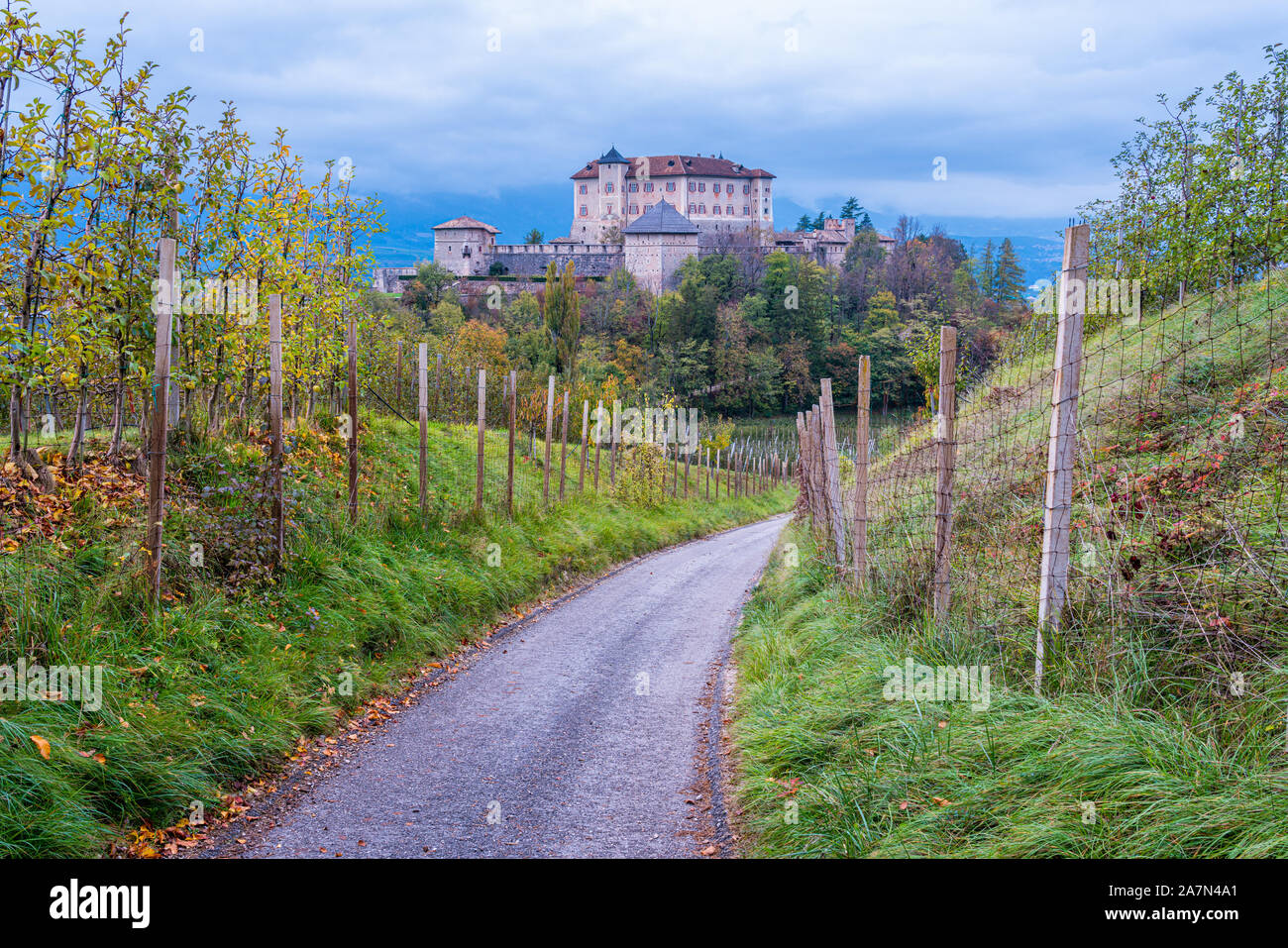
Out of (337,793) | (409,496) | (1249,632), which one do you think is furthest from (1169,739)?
(409,496)

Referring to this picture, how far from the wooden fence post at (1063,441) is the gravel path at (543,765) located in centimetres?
204

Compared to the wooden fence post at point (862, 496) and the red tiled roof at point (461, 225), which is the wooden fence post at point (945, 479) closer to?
the wooden fence post at point (862, 496)

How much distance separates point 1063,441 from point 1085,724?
56.9 inches

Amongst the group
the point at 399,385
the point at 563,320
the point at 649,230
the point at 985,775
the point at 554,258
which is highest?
the point at 649,230

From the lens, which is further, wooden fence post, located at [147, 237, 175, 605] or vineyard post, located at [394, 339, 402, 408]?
vineyard post, located at [394, 339, 402, 408]

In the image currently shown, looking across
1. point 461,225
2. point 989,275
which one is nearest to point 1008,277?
point 989,275

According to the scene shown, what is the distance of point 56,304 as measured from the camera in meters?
6.64

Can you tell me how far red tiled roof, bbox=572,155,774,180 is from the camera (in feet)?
356

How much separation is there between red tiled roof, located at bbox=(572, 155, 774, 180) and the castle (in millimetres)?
127

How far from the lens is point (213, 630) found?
581cm

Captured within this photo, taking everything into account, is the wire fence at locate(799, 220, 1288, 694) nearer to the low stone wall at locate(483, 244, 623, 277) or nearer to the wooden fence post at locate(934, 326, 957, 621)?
the wooden fence post at locate(934, 326, 957, 621)

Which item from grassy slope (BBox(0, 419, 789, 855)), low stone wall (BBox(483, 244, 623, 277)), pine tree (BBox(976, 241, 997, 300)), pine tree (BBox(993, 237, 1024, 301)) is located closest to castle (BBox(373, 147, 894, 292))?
low stone wall (BBox(483, 244, 623, 277))

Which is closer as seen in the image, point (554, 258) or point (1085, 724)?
point (1085, 724)

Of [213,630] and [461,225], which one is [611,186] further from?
[213,630]
